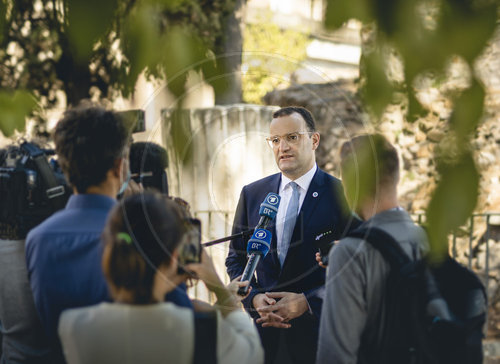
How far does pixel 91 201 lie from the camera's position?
151cm

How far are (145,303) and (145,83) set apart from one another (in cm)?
55

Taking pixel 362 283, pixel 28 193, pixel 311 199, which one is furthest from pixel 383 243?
pixel 28 193

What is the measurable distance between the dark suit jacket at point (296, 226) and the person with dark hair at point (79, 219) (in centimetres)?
37

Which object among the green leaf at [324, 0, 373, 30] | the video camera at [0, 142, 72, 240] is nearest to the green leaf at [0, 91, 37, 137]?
the video camera at [0, 142, 72, 240]

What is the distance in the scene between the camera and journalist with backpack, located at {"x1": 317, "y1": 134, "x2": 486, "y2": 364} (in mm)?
1604

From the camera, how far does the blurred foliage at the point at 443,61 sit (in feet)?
3.22

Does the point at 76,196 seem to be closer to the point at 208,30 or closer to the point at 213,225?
the point at 213,225

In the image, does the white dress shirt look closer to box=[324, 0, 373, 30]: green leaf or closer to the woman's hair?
the woman's hair

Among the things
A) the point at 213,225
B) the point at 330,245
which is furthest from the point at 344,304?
the point at 213,225

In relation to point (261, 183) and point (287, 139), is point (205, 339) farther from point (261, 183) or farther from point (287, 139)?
point (287, 139)

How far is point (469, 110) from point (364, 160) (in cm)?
34

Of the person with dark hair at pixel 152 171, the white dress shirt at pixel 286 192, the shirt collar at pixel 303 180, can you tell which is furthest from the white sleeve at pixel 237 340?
the shirt collar at pixel 303 180

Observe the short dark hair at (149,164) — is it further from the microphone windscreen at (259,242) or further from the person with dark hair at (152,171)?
the microphone windscreen at (259,242)

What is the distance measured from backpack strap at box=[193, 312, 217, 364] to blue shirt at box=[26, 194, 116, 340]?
0.92 ft
